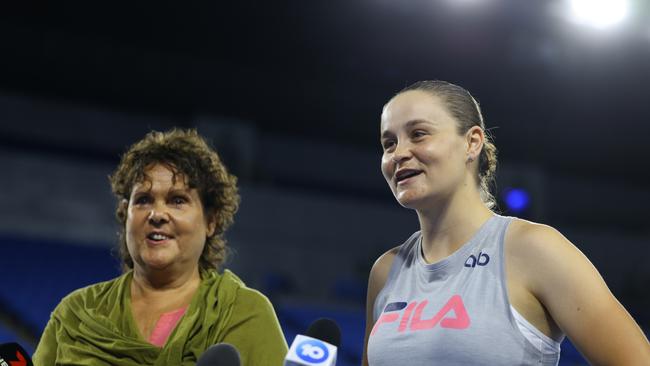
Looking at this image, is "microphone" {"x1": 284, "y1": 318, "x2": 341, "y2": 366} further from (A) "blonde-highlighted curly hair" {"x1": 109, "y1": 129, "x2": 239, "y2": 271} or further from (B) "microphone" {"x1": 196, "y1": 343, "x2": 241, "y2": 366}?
(A) "blonde-highlighted curly hair" {"x1": 109, "y1": 129, "x2": 239, "y2": 271}

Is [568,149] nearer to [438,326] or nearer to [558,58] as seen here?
[558,58]

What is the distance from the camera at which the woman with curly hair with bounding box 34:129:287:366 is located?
6.30 feet

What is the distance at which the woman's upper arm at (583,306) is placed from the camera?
140 cm

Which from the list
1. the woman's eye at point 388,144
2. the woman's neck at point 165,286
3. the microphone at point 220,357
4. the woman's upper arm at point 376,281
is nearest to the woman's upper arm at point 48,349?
the woman's neck at point 165,286

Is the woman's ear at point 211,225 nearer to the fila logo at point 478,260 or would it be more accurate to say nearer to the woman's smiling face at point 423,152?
the woman's smiling face at point 423,152

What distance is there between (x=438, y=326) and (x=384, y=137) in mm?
417

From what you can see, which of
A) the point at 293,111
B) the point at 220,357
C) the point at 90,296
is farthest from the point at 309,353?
the point at 293,111

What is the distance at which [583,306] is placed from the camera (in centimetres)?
142

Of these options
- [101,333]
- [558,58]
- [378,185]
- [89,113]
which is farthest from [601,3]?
[101,333]

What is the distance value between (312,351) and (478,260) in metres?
0.48

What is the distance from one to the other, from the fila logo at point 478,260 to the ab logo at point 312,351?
0.45 metres

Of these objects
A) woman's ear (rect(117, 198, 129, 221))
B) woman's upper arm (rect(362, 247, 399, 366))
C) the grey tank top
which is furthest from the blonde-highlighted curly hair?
the grey tank top

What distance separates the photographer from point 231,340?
1.92 metres

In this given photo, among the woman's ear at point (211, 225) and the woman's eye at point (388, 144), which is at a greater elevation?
the woman's eye at point (388, 144)
